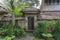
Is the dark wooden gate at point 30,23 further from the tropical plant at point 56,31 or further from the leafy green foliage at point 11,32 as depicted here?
the tropical plant at point 56,31

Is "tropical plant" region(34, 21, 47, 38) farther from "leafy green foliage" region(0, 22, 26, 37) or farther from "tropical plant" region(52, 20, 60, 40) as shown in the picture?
"leafy green foliage" region(0, 22, 26, 37)

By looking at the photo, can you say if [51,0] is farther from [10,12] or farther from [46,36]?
[46,36]

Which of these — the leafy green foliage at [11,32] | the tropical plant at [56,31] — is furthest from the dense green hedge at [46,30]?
the leafy green foliage at [11,32]

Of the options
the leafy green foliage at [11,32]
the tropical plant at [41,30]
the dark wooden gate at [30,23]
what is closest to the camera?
the tropical plant at [41,30]

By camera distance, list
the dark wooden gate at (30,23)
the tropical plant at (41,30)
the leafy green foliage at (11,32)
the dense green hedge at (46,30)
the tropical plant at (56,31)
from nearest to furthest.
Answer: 1. the tropical plant at (56,31)
2. the dense green hedge at (46,30)
3. the tropical plant at (41,30)
4. the leafy green foliage at (11,32)
5. the dark wooden gate at (30,23)

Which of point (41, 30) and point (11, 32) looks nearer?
point (11, 32)

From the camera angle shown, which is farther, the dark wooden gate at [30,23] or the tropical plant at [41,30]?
the dark wooden gate at [30,23]

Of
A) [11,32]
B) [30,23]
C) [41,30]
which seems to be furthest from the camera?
[30,23]

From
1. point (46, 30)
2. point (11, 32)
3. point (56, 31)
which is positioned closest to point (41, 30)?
point (46, 30)

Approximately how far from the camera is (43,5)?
2438 centimetres

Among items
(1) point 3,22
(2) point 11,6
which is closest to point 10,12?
(2) point 11,6

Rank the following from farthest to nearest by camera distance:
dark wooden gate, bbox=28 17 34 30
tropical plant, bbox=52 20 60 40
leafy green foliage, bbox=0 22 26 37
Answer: dark wooden gate, bbox=28 17 34 30
leafy green foliage, bbox=0 22 26 37
tropical plant, bbox=52 20 60 40

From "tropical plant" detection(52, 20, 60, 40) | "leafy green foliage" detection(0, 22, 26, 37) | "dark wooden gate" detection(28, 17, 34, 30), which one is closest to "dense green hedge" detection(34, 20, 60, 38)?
"tropical plant" detection(52, 20, 60, 40)

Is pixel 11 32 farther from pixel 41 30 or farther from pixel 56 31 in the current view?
pixel 56 31
